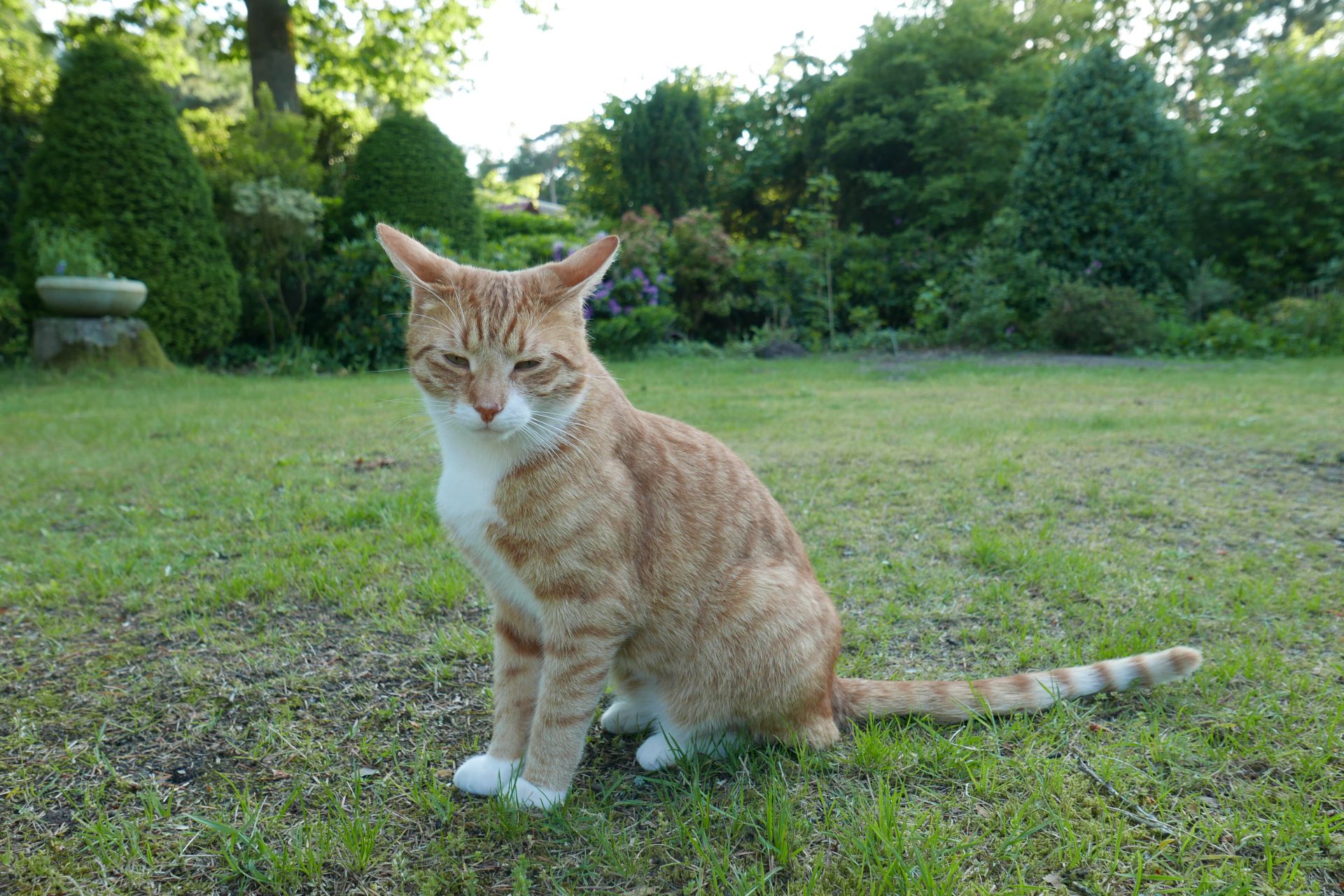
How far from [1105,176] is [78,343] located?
14839 millimetres

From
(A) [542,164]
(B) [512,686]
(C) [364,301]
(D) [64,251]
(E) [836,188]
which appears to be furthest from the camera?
(A) [542,164]

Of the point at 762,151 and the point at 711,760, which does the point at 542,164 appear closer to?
the point at 762,151

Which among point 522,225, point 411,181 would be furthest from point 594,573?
point 522,225

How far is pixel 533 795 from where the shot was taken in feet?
6.36

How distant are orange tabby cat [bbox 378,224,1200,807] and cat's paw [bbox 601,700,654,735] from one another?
0.01 m

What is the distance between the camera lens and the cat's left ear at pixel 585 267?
2.21 meters

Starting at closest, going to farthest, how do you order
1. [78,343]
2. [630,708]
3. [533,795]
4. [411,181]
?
[533,795], [630,708], [78,343], [411,181]

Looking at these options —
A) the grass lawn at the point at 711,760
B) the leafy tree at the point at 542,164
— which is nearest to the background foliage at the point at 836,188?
the grass lawn at the point at 711,760

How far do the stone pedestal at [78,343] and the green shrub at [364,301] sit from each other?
8.10 ft

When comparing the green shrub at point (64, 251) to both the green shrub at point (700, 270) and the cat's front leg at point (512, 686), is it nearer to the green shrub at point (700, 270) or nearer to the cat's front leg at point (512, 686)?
the green shrub at point (700, 270)

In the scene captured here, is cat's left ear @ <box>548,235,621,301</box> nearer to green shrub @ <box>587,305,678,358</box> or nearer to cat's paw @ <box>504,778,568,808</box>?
cat's paw @ <box>504,778,568,808</box>

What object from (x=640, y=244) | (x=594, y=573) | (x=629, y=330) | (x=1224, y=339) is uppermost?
(x=640, y=244)

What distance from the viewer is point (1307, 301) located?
12016 millimetres

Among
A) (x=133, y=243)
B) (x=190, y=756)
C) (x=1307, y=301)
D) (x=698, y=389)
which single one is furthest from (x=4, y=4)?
(x=1307, y=301)
